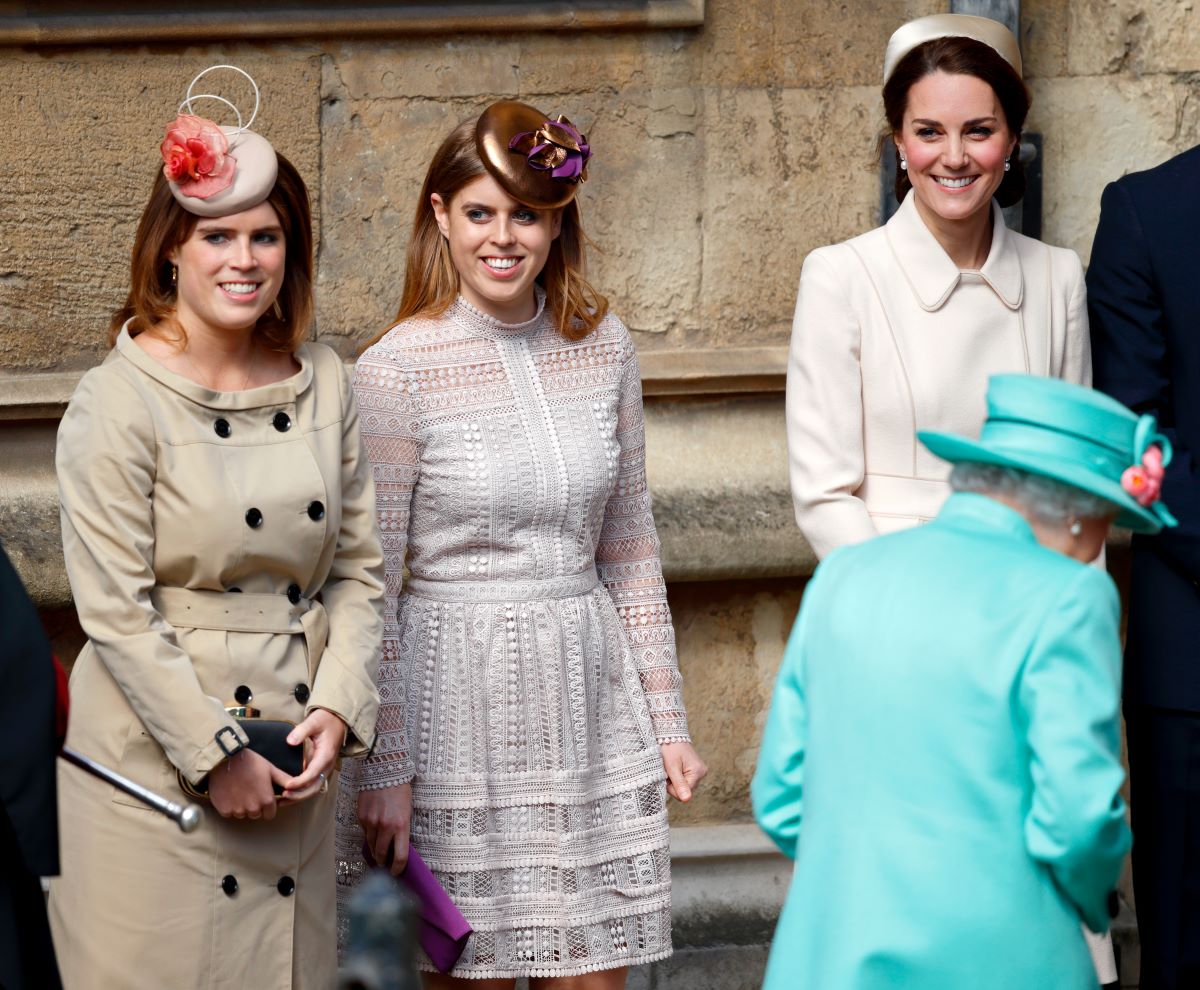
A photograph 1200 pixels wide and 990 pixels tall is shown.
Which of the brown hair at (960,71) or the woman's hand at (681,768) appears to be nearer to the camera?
the brown hair at (960,71)

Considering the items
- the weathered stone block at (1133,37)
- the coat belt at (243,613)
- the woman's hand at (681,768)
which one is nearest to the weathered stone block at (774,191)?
the weathered stone block at (1133,37)

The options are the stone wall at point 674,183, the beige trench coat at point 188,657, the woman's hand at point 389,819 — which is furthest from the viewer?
the stone wall at point 674,183

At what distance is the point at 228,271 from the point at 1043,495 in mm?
1472

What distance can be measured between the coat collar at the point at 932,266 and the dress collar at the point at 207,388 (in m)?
1.12

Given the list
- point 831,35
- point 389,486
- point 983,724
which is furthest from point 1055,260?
point 983,724

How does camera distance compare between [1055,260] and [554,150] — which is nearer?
[554,150]

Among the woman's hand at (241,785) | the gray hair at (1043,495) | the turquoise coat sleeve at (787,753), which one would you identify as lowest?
the woman's hand at (241,785)

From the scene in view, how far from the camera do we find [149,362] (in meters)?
3.37

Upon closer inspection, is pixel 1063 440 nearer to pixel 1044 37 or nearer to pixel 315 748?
pixel 315 748

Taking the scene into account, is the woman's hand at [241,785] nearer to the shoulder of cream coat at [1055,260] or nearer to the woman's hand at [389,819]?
the woman's hand at [389,819]

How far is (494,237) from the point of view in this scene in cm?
368

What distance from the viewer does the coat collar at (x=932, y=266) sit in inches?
148

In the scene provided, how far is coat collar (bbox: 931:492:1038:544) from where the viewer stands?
2639mm

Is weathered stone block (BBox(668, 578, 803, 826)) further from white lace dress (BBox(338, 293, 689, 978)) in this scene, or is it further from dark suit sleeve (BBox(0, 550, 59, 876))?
dark suit sleeve (BBox(0, 550, 59, 876))
